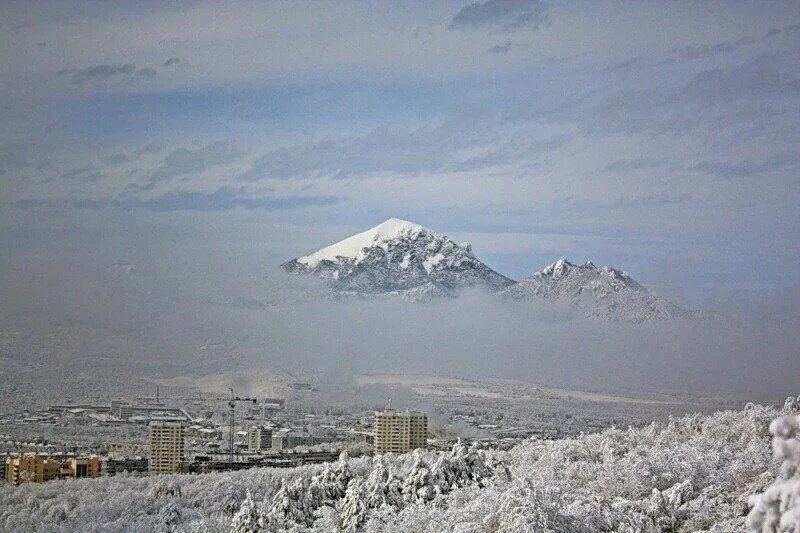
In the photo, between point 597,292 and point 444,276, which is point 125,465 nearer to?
point 597,292

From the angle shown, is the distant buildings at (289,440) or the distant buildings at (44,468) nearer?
the distant buildings at (44,468)

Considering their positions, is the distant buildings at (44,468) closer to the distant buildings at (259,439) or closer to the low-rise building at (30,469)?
→ the low-rise building at (30,469)

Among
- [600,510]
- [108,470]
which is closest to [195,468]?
[108,470]

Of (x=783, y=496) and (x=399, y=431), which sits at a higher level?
(x=783, y=496)

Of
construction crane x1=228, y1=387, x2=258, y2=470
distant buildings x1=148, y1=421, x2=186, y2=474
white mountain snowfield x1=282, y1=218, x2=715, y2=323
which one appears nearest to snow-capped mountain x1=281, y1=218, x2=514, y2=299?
white mountain snowfield x1=282, y1=218, x2=715, y2=323

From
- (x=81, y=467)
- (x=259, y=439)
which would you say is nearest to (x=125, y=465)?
(x=81, y=467)

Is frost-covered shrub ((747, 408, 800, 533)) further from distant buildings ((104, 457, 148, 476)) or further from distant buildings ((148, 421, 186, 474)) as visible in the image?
distant buildings ((104, 457, 148, 476))

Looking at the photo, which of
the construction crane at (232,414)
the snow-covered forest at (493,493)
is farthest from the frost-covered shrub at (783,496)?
the construction crane at (232,414)

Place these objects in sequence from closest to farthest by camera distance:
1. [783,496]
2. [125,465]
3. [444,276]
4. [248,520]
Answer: [783,496] → [248,520] → [125,465] → [444,276]

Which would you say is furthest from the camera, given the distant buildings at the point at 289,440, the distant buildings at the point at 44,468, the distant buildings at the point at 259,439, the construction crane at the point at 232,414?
the distant buildings at the point at 289,440
